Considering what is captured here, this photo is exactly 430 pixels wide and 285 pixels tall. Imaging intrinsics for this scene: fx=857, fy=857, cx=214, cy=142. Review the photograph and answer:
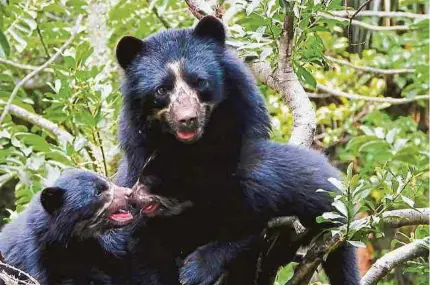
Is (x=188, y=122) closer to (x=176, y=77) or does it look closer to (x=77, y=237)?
(x=176, y=77)

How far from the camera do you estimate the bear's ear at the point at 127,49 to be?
4.20 meters

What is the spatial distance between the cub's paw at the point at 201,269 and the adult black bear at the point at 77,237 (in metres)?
0.21

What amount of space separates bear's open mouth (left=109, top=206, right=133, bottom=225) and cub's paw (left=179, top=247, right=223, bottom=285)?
0.55 m

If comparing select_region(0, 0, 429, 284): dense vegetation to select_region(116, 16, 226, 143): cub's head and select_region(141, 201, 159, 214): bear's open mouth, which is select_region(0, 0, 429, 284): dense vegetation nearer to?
select_region(116, 16, 226, 143): cub's head

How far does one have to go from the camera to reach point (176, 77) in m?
4.10

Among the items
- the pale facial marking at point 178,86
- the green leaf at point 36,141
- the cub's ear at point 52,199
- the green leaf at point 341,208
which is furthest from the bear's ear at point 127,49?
the green leaf at point 341,208

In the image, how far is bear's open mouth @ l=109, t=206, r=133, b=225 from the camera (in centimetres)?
434

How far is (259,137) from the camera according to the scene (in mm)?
4207

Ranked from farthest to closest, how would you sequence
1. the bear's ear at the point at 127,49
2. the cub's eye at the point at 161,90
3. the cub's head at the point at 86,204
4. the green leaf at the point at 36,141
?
the green leaf at the point at 36,141, the cub's head at the point at 86,204, the bear's ear at the point at 127,49, the cub's eye at the point at 161,90

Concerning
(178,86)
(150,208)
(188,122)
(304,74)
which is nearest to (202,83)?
(178,86)

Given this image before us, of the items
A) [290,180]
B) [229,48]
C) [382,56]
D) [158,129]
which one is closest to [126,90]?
Result: [158,129]

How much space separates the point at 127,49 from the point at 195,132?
0.63 metres

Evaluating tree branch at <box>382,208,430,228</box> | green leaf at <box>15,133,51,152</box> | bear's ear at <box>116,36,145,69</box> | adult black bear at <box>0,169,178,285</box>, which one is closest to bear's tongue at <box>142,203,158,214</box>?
adult black bear at <box>0,169,178,285</box>

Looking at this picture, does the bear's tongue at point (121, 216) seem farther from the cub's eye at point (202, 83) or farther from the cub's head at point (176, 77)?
the cub's eye at point (202, 83)
